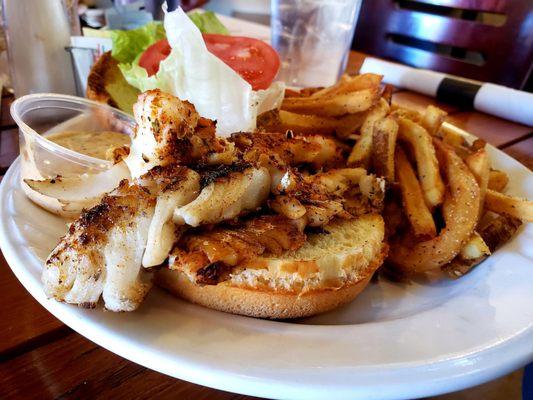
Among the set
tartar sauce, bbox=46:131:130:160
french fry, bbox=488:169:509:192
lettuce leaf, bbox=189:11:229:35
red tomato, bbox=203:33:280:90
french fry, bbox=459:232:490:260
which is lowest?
tartar sauce, bbox=46:131:130:160

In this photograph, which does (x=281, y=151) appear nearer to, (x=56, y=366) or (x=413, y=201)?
(x=413, y=201)

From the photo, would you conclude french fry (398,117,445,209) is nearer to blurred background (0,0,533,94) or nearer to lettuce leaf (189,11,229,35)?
blurred background (0,0,533,94)

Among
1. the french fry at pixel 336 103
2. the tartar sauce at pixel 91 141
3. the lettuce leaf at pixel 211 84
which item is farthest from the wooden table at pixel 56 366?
the french fry at pixel 336 103

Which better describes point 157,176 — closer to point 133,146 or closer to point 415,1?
point 133,146

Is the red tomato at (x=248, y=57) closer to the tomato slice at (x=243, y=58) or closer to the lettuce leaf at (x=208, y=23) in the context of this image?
the tomato slice at (x=243, y=58)

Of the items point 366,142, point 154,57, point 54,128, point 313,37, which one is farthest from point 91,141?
point 313,37

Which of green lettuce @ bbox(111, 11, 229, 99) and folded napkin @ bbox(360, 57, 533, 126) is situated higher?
green lettuce @ bbox(111, 11, 229, 99)

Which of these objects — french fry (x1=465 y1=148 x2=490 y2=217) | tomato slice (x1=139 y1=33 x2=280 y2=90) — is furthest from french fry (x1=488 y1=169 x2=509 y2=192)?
tomato slice (x1=139 y1=33 x2=280 y2=90)
